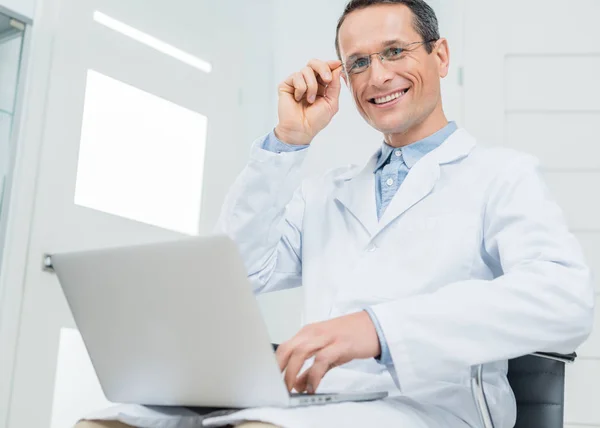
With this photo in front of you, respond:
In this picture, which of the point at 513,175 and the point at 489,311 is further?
the point at 513,175

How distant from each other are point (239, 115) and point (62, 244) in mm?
Result: 961

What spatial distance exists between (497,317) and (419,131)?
21.5 inches

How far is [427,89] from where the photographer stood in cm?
143

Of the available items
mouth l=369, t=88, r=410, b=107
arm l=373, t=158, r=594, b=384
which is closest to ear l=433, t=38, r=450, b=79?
mouth l=369, t=88, r=410, b=107

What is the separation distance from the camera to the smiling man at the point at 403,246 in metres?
0.97

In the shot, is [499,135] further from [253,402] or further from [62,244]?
[253,402]

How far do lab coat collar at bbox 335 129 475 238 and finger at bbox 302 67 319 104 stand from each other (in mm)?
181

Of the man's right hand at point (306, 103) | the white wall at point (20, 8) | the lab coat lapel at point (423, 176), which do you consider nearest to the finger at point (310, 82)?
the man's right hand at point (306, 103)

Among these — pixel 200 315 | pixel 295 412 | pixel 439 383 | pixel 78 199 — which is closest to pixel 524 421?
pixel 439 383

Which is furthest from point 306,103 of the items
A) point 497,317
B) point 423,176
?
point 497,317

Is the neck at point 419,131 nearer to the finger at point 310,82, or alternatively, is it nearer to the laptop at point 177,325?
the finger at point 310,82

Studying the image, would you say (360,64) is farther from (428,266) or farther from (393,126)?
(428,266)

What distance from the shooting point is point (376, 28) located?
1.42m

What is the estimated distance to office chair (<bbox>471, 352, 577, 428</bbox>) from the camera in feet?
3.81
